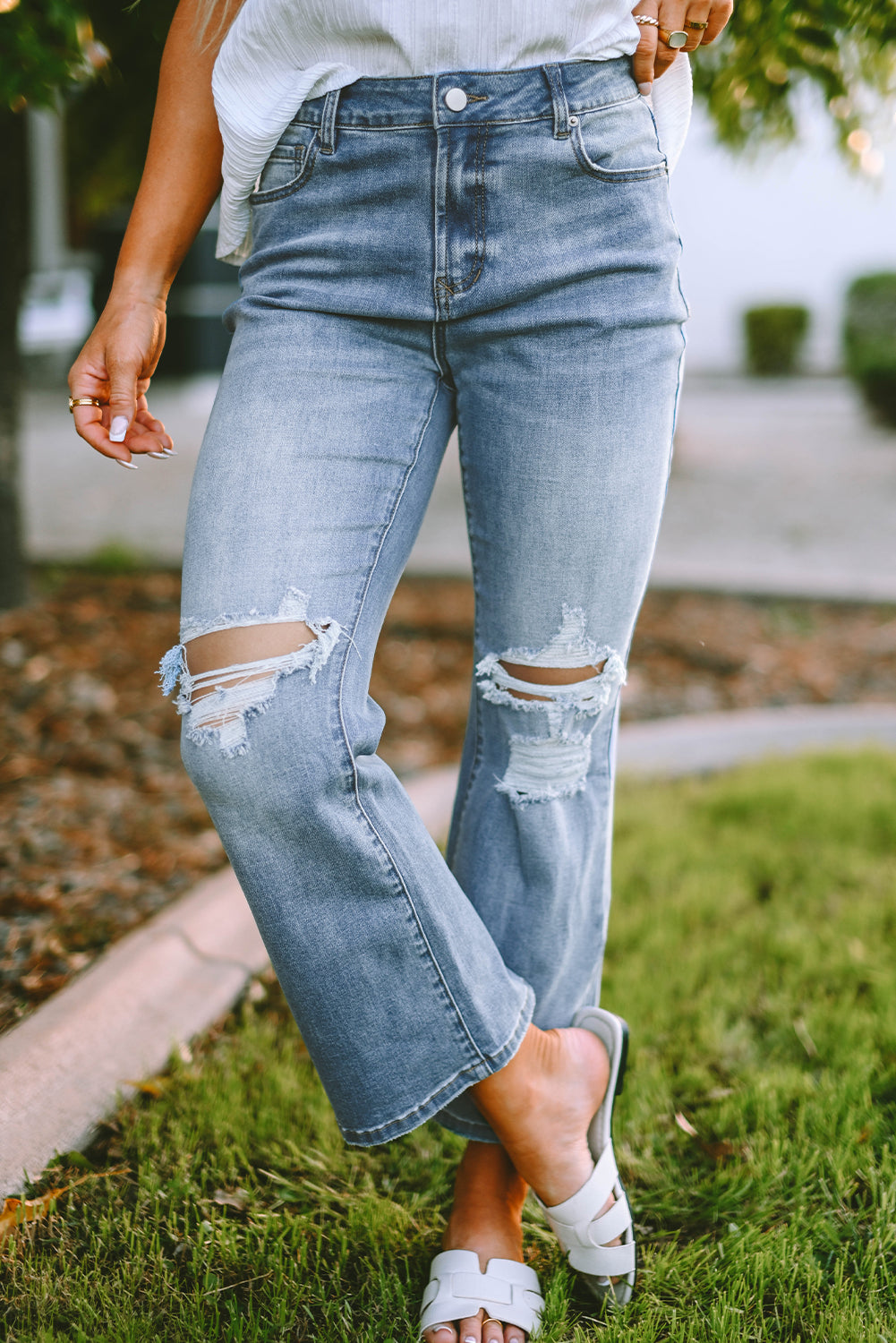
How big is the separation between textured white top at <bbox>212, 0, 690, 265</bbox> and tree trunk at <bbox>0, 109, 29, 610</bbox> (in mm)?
2448

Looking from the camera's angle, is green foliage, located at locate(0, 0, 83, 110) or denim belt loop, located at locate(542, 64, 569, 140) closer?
denim belt loop, located at locate(542, 64, 569, 140)

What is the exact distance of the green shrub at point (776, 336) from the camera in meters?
18.1

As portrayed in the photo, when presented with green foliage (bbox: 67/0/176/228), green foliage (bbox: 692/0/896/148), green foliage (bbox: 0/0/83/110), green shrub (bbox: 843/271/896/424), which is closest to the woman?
green foliage (bbox: 67/0/176/228)

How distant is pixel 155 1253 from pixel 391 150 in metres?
1.25

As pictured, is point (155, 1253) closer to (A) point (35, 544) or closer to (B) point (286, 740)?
(B) point (286, 740)

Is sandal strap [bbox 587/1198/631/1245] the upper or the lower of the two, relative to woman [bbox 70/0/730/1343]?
lower

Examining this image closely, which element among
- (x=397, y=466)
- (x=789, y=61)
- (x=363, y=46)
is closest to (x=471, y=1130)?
(x=397, y=466)

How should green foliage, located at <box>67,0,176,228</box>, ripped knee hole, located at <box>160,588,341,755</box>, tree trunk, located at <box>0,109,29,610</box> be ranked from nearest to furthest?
ripped knee hole, located at <box>160,588,341,755</box> < green foliage, located at <box>67,0,176,228</box> < tree trunk, located at <box>0,109,29,610</box>

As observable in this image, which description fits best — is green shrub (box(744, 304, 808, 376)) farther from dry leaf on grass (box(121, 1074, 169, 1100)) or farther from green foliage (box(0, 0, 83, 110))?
dry leaf on grass (box(121, 1074, 169, 1100))

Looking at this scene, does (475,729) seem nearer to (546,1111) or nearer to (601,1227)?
(546,1111)

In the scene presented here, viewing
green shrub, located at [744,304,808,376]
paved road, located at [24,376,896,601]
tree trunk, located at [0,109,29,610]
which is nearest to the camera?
tree trunk, located at [0,109,29,610]

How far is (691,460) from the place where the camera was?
27.9 feet

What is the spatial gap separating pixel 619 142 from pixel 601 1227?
3.84 feet

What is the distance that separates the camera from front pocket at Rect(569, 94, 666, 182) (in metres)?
1.10
